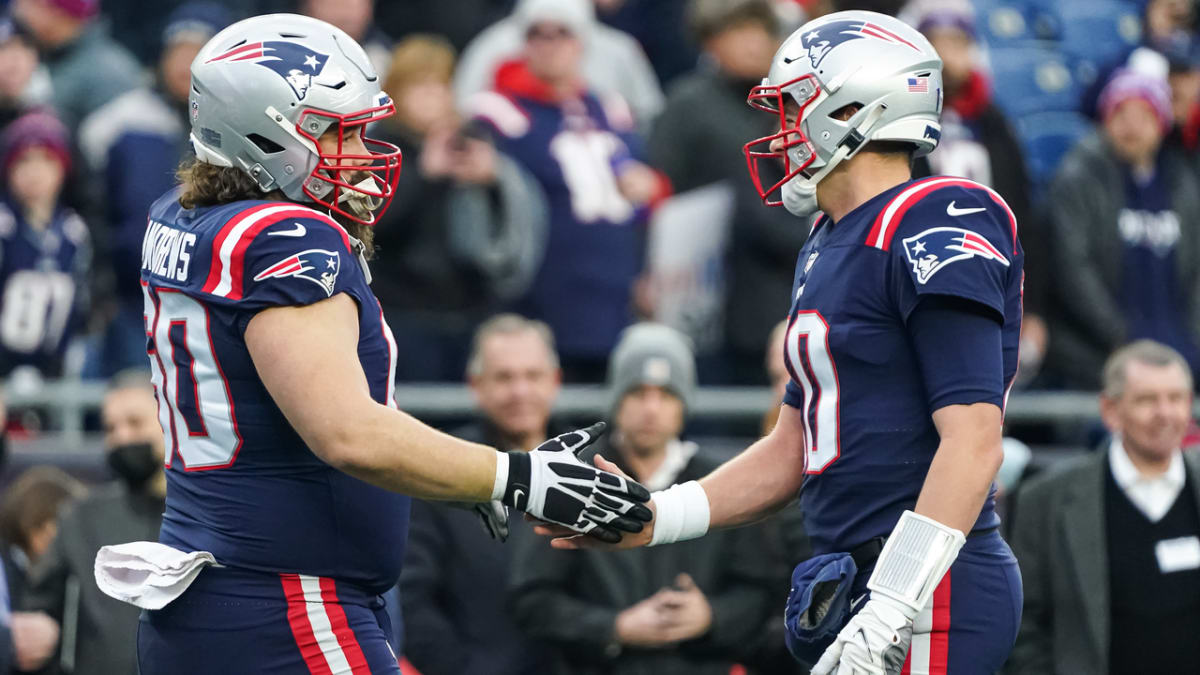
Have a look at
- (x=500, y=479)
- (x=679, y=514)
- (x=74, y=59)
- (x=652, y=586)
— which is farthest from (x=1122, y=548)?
(x=74, y=59)

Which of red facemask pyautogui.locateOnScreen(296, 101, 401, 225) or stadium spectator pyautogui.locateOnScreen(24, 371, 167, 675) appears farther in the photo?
stadium spectator pyautogui.locateOnScreen(24, 371, 167, 675)

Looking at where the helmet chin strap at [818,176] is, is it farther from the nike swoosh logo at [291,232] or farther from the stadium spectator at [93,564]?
the stadium spectator at [93,564]

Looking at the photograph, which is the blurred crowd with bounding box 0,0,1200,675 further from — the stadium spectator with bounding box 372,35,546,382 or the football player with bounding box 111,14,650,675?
the football player with bounding box 111,14,650,675

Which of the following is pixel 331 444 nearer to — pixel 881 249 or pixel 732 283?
pixel 881 249

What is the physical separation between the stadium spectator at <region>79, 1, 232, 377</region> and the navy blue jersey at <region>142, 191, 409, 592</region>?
458 cm

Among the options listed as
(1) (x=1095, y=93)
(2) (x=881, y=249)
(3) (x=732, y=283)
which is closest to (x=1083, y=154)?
(1) (x=1095, y=93)

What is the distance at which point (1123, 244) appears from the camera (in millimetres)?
8836

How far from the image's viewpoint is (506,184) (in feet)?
27.1

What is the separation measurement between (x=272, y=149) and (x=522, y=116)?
4784 millimetres

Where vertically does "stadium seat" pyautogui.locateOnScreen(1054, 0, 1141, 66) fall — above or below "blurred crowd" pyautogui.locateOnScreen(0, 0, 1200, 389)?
above

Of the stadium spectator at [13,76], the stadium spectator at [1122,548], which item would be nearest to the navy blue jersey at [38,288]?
the stadium spectator at [13,76]

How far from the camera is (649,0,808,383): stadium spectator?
824 cm

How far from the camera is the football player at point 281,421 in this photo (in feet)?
12.3

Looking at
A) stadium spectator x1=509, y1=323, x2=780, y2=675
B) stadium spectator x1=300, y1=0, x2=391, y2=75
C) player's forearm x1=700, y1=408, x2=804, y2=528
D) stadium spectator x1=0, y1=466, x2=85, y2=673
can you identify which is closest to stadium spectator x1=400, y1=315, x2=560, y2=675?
stadium spectator x1=509, y1=323, x2=780, y2=675
